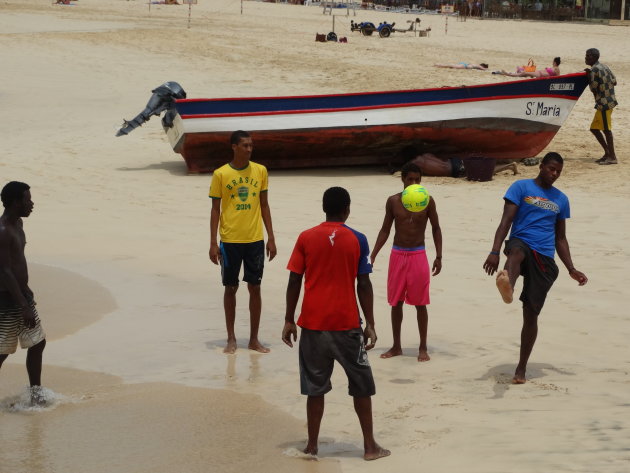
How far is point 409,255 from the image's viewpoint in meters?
7.25

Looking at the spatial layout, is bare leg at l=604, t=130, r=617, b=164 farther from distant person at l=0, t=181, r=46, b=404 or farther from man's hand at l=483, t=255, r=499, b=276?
distant person at l=0, t=181, r=46, b=404

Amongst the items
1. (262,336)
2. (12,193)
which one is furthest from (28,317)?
(262,336)

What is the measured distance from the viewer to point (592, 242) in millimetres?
10859

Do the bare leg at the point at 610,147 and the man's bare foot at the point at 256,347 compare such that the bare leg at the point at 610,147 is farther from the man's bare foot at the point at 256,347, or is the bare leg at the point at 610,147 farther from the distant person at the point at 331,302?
the distant person at the point at 331,302

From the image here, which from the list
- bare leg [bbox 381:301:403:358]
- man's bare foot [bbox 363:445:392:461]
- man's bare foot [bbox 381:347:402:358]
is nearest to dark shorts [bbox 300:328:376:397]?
man's bare foot [bbox 363:445:392:461]

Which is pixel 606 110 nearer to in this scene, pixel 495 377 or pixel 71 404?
pixel 495 377

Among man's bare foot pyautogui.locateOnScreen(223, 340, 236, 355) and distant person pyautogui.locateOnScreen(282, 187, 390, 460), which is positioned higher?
distant person pyautogui.locateOnScreen(282, 187, 390, 460)

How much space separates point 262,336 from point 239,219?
1.20m

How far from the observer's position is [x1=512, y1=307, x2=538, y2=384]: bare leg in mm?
6652

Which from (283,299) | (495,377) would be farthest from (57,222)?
(495,377)

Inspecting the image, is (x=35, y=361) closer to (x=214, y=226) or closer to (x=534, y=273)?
(x=214, y=226)

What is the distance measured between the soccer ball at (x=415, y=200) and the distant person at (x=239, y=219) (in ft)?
3.24

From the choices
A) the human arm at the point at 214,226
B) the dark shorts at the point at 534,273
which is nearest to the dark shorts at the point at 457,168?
the human arm at the point at 214,226

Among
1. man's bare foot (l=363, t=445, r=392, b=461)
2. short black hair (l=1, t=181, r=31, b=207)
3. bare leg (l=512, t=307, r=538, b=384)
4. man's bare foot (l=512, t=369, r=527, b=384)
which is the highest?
short black hair (l=1, t=181, r=31, b=207)
